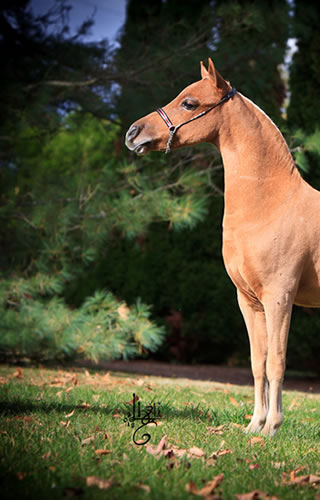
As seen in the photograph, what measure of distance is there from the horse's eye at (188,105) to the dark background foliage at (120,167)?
2.49 m

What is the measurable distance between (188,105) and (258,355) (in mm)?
1694

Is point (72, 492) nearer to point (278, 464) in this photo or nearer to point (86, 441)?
point (86, 441)

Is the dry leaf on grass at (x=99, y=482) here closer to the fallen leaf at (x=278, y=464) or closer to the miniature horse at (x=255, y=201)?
the fallen leaf at (x=278, y=464)

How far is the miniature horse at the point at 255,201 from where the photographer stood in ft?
10.5

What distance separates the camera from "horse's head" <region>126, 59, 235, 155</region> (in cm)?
338

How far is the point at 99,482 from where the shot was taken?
2.16m

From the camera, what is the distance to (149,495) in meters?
2.05

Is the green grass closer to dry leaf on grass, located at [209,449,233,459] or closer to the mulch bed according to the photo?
dry leaf on grass, located at [209,449,233,459]

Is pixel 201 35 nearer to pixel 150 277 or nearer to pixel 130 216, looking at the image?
pixel 130 216

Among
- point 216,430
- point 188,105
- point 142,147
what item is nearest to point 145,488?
point 216,430

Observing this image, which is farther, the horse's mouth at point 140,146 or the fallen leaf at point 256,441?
the horse's mouth at point 140,146

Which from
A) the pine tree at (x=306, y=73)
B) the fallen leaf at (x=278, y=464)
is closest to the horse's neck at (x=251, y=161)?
the fallen leaf at (x=278, y=464)

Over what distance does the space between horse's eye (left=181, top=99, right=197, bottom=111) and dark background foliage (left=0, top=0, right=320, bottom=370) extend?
249 cm

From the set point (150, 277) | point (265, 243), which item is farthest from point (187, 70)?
point (265, 243)
